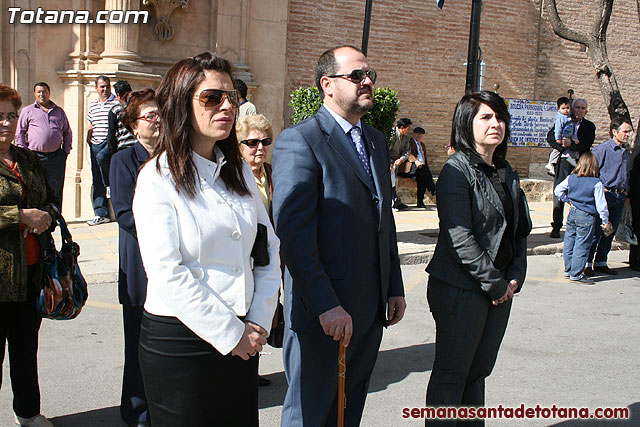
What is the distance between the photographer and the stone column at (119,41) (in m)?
12.0

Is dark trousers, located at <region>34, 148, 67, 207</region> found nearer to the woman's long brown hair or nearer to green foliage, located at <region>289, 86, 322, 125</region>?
green foliage, located at <region>289, 86, 322, 125</region>

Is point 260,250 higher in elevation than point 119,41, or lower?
lower

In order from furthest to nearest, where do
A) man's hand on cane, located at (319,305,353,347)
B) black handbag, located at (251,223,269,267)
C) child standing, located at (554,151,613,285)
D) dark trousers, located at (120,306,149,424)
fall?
child standing, located at (554,151,613,285), dark trousers, located at (120,306,149,424), man's hand on cane, located at (319,305,353,347), black handbag, located at (251,223,269,267)

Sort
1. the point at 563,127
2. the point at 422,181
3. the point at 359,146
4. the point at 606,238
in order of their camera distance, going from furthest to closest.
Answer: the point at 422,181
the point at 563,127
the point at 606,238
the point at 359,146

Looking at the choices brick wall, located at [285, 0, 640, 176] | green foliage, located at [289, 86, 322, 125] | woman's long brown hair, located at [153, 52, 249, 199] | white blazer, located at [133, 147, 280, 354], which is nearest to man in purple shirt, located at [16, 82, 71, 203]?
green foliage, located at [289, 86, 322, 125]

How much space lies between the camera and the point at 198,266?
2760mm

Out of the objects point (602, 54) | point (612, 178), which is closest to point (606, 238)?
point (612, 178)

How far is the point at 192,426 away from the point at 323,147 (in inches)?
58.2

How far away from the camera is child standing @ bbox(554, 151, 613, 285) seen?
903cm

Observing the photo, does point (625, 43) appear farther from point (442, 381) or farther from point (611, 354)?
point (442, 381)

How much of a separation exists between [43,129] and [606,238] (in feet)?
26.2

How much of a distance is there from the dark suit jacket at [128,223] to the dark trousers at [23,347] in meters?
0.53

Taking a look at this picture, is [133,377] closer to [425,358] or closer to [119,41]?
[425,358]

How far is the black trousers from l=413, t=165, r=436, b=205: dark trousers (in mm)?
12097
